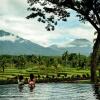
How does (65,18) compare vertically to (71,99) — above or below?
above

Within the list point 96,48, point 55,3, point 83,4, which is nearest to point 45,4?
point 55,3

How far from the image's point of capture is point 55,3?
5781 cm

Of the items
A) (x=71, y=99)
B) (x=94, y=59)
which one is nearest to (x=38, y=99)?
(x=71, y=99)

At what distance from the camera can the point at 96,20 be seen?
57312 mm

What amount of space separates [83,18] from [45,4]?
17.4 feet

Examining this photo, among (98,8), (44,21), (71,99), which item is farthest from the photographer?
(44,21)

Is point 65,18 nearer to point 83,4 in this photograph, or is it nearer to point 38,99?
point 83,4

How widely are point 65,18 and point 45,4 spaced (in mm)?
3763

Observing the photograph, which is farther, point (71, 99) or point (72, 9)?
point (72, 9)

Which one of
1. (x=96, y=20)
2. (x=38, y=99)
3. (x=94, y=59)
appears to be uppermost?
(x=96, y=20)

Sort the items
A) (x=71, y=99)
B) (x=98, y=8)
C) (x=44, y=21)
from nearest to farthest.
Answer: (x=71, y=99)
(x=98, y=8)
(x=44, y=21)

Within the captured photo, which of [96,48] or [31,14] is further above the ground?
[31,14]

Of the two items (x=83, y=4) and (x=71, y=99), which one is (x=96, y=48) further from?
(x=71, y=99)

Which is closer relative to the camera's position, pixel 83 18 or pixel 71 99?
pixel 71 99
